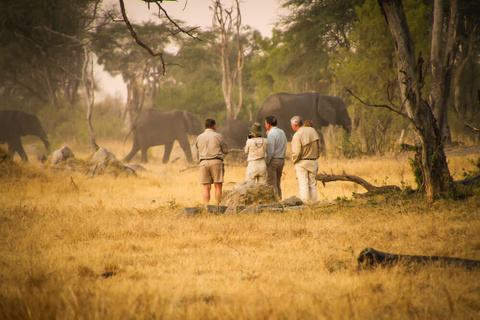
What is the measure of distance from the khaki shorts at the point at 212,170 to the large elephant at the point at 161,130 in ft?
41.1

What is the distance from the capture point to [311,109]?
57.4 ft

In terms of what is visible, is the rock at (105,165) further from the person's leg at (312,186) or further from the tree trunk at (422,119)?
the tree trunk at (422,119)

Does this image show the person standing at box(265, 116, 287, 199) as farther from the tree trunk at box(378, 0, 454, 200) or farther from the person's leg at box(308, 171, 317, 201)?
the tree trunk at box(378, 0, 454, 200)

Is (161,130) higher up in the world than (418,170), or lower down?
higher up

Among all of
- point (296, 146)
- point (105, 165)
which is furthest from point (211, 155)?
point (105, 165)

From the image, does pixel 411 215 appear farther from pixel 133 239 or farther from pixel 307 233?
pixel 133 239

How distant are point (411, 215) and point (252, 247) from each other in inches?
93.8

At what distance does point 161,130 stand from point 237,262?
17089 mm

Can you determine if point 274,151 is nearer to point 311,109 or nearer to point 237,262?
point 237,262

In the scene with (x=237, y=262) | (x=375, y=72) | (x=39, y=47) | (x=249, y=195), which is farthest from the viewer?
(x=39, y=47)

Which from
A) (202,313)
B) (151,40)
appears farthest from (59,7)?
(202,313)

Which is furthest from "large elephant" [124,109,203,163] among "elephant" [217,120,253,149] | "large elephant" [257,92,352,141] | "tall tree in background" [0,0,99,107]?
"tall tree in background" [0,0,99,107]

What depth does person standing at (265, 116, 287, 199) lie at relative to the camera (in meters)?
7.81

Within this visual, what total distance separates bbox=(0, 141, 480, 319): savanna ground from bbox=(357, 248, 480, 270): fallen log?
91 millimetres
